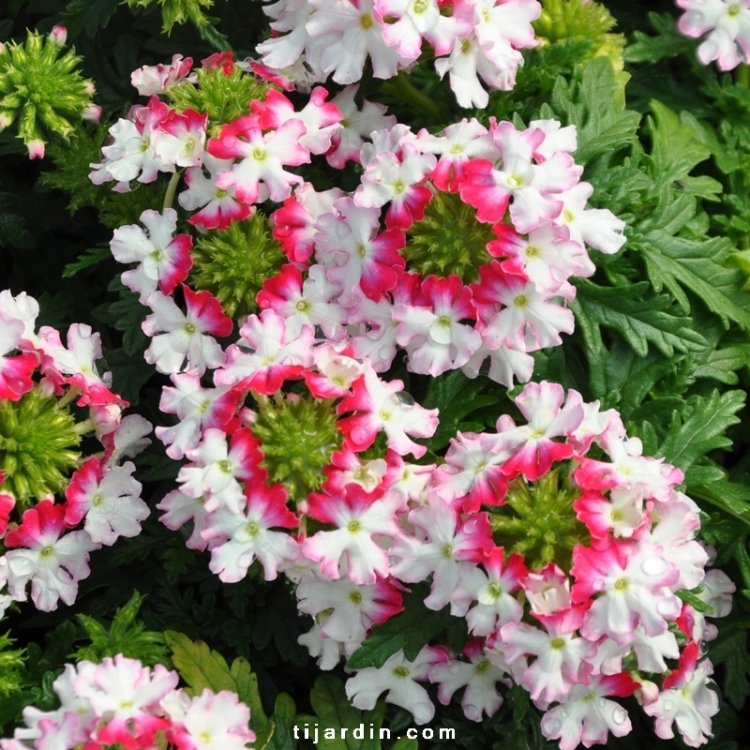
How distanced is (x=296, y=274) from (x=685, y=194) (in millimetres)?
957

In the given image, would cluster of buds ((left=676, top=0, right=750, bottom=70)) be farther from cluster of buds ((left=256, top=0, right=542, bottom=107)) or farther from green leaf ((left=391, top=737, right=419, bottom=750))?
green leaf ((left=391, top=737, right=419, bottom=750))

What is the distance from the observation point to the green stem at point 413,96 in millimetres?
2389

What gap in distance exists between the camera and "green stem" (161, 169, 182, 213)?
220cm

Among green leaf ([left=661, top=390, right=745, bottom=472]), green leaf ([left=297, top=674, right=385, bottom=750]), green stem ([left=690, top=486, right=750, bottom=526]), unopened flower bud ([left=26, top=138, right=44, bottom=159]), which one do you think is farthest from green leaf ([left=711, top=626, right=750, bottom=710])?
unopened flower bud ([left=26, top=138, right=44, bottom=159])

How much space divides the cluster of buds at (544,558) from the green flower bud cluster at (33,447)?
0.53 m

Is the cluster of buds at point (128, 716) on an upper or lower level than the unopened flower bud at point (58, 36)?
lower

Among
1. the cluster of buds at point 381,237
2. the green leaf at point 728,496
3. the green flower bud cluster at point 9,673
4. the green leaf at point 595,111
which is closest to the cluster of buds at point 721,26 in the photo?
the green leaf at point 595,111

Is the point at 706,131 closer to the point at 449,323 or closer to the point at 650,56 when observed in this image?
the point at 650,56

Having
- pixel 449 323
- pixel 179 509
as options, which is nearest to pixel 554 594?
pixel 449 323

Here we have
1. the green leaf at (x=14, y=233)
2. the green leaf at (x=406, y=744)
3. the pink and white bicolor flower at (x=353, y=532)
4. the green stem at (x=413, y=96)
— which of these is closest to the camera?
the pink and white bicolor flower at (x=353, y=532)

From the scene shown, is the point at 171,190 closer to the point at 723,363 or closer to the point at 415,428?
the point at 415,428

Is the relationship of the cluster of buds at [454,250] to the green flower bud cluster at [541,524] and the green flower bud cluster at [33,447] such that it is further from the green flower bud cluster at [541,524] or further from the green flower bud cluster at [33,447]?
the green flower bud cluster at [33,447]

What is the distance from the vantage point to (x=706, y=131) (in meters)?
2.61

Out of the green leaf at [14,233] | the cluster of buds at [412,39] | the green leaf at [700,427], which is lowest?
the green leaf at [700,427]
